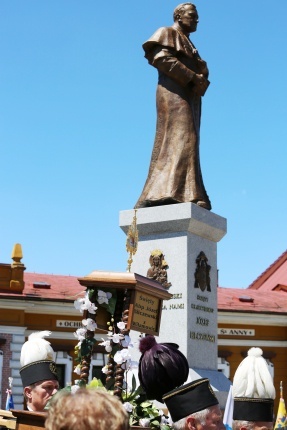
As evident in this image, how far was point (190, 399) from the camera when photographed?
5113 millimetres

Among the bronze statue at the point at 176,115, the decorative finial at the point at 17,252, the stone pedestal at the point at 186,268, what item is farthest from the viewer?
the decorative finial at the point at 17,252

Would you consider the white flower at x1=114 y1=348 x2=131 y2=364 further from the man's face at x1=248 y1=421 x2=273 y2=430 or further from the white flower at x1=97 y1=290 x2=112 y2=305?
the man's face at x1=248 y1=421 x2=273 y2=430

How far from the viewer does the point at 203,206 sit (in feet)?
43.2

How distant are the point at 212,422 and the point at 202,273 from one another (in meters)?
7.92

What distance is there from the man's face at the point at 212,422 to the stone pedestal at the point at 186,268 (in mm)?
7050

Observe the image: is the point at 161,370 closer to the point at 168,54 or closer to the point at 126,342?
the point at 126,342

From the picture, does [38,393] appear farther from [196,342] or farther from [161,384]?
[196,342]

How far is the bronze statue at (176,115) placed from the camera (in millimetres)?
13320

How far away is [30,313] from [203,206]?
1573 cm

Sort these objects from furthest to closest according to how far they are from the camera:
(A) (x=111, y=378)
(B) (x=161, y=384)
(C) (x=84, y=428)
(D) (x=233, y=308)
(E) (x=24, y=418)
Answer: (D) (x=233, y=308)
(A) (x=111, y=378)
(B) (x=161, y=384)
(E) (x=24, y=418)
(C) (x=84, y=428)

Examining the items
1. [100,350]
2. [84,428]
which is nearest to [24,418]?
[84,428]

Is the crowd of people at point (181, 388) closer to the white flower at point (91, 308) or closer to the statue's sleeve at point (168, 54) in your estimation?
the white flower at point (91, 308)

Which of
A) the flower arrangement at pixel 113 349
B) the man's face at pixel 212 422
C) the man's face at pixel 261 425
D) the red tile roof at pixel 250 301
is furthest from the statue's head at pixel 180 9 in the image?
the red tile roof at pixel 250 301

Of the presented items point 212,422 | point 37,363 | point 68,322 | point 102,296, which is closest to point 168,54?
point 102,296
